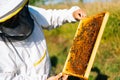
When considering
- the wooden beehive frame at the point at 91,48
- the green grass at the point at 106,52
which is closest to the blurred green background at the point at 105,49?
the green grass at the point at 106,52

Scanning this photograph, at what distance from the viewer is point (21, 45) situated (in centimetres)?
454

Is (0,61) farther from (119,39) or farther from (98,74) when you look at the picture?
(119,39)

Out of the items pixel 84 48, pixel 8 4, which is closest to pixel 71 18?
pixel 84 48

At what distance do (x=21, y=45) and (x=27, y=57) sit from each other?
0.13m

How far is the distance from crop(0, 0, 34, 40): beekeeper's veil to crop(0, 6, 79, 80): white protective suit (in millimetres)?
119

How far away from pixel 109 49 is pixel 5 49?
3171mm

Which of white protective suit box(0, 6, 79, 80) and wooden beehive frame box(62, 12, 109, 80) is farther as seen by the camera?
wooden beehive frame box(62, 12, 109, 80)

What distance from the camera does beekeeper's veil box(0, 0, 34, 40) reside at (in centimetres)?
420

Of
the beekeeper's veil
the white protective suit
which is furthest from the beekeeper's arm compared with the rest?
the beekeeper's veil

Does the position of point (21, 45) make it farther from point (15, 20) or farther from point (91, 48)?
point (91, 48)

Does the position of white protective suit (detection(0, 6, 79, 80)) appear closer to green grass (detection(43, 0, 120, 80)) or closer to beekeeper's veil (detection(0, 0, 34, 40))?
beekeeper's veil (detection(0, 0, 34, 40))

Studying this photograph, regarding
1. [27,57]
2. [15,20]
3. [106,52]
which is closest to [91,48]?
[27,57]

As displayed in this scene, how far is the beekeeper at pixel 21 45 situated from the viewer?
14.0ft

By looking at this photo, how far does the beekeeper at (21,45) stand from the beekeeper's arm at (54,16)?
14cm
